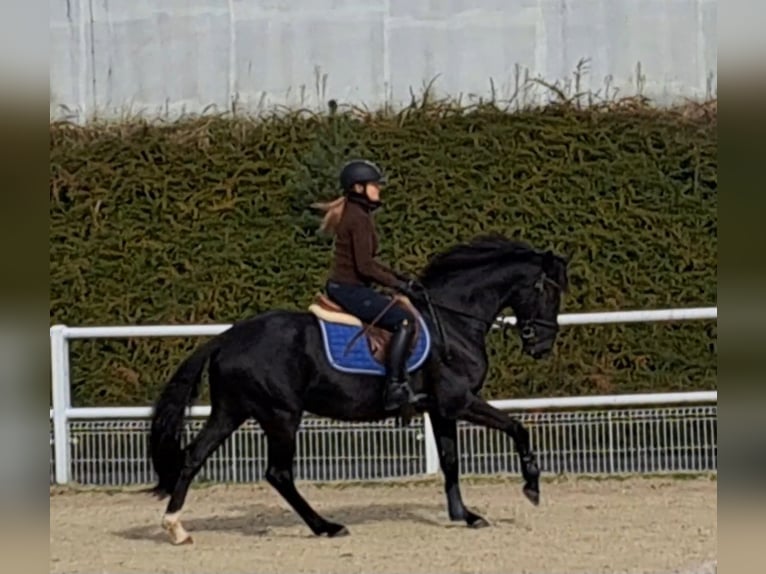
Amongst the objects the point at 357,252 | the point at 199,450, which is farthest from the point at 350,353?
the point at 199,450

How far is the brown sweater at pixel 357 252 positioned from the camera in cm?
675

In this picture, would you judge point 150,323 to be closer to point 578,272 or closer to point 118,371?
point 118,371

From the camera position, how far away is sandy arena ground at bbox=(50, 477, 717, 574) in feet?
20.7

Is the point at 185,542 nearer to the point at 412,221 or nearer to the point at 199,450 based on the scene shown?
the point at 199,450

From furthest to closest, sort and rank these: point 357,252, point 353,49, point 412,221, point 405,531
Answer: point 353,49 < point 412,221 < point 405,531 < point 357,252

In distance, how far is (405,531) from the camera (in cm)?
721

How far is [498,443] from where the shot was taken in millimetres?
9477

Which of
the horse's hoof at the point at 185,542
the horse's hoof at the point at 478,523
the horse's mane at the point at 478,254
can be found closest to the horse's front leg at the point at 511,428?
the horse's hoof at the point at 478,523

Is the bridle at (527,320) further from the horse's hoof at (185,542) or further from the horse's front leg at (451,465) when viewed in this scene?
the horse's hoof at (185,542)

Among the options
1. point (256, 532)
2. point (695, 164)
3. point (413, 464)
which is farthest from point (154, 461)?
point (695, 164)

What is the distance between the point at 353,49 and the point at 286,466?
17.6 ft

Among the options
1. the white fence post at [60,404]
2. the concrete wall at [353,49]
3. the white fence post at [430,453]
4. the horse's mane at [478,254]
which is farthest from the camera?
the concrete wall at [353,49]

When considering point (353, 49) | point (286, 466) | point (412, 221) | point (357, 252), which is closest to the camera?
point (357, 252)
